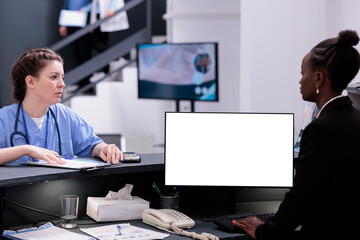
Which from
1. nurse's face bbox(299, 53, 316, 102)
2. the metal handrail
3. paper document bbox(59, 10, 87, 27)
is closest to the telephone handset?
nurse's face bbox(299, 53, 316, 102)

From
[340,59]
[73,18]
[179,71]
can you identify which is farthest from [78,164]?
[73,18]

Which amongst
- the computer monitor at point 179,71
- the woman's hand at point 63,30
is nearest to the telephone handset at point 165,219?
the computer monitor at point 179,71

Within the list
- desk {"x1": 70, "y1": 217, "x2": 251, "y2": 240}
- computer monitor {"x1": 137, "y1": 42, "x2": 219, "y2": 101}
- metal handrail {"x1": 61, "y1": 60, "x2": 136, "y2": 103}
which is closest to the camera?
desk {"x1": 70, "y1": 217, "x2": 251, "y2": 240}

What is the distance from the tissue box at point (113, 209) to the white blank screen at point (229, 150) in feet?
0.51

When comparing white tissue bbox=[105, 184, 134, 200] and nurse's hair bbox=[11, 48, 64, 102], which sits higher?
nurse's hair bbox=[11, 48, 64, 102]

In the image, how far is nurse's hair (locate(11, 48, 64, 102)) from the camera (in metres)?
2.61

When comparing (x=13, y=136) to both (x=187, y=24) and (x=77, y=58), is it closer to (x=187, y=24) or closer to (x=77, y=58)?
(x=187, y=24)

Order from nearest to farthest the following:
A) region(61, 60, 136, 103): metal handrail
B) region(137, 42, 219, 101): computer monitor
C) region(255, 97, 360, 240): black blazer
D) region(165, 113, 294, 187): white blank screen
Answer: region(255, 97, 360, 240): black blazer → region(165, 113, 294, 187): white blank screen → region(137, 42, 219, 101): computer monitor → region(61, 60, 136, 103): metal handrail

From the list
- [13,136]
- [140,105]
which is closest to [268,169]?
[13,136]

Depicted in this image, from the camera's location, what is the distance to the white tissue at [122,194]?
2.21 meters

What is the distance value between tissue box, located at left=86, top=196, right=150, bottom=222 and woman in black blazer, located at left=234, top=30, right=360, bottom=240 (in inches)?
26.6

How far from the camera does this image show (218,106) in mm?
5414

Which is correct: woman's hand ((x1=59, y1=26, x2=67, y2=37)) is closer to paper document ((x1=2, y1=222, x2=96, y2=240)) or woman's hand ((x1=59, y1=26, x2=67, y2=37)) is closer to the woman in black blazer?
paper document ((x1=2, y1=222, x2=96, y2=240))

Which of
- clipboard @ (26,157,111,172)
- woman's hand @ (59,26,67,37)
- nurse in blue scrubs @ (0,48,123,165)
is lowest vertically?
clipboard @ (26,157,111,172)
